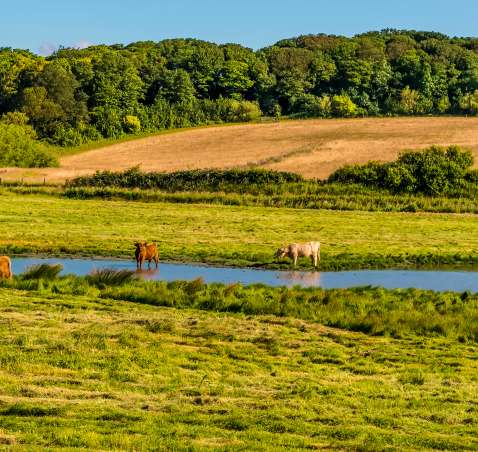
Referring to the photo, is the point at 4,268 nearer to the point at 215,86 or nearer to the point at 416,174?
the point at 416,174

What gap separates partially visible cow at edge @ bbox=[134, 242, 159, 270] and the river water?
0.56 meters

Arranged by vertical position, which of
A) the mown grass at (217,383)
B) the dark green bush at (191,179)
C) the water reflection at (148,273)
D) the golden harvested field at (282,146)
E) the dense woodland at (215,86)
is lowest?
the mown grass at (217,383)

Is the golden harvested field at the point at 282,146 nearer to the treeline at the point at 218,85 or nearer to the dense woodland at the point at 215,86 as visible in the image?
the dense woodland at the point at 215,86

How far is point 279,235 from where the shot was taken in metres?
45.4

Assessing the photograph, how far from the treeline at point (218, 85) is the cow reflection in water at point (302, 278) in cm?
7617

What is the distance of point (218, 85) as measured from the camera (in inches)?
5084

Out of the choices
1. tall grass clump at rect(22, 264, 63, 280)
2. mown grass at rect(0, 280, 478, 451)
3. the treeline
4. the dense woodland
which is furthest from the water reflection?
the treeline

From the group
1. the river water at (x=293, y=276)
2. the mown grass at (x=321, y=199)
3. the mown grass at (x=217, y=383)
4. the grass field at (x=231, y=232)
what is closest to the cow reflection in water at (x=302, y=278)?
the river water at (x=293, y=276)

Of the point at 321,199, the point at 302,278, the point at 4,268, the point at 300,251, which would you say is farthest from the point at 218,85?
the point at 4,268

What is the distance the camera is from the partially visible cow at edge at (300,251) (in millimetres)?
36750

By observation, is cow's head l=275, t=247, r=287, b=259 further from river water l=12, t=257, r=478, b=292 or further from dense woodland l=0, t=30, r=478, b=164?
dense woodland l=0, t=30, r=478, b=164

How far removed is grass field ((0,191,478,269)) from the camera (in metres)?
39.5

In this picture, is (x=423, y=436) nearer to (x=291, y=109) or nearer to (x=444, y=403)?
(x=444, y=403)

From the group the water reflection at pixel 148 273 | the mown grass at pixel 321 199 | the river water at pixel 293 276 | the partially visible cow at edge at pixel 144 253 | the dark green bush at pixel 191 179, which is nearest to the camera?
the river water at pixel 293 276
